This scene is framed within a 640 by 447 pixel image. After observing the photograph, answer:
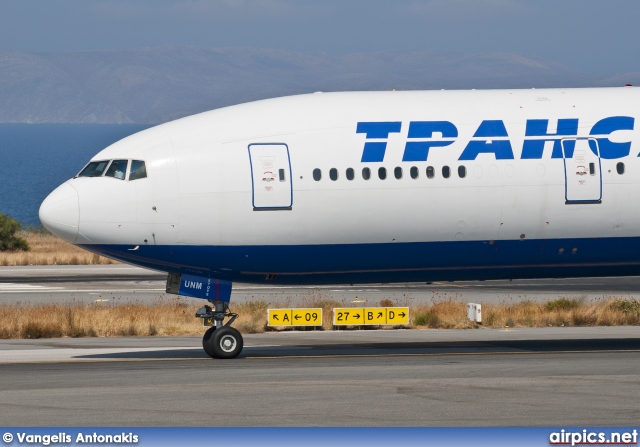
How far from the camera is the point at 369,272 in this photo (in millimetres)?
28391

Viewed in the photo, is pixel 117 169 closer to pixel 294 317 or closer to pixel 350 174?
pixel 350 174

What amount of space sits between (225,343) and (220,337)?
196 millimetres

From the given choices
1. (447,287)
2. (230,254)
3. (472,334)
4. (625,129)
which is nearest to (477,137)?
(625,129)

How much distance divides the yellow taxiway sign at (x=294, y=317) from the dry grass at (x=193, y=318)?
55cm

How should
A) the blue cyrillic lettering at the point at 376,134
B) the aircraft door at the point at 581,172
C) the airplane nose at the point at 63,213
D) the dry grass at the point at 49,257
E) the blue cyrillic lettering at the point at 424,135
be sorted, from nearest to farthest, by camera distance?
the airplane nose at the point at 63,213
the blue cyrillic lettering at the point at 376,134
the blue cyrillic lettering at the point at 424,135
the aircraft door at the point at 581,172
the dry grass at the point at 49,257

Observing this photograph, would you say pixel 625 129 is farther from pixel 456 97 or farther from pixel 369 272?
pixel 369 272

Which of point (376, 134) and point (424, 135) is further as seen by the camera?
point (424, 135)

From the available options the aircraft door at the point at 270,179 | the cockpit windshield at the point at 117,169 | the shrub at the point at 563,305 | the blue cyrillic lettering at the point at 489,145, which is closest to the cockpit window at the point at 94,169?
the cockpit windshield at the point at 117,169

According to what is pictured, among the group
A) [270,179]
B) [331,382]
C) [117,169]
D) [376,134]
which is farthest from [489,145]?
[117,169]

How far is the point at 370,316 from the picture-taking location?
122 feet

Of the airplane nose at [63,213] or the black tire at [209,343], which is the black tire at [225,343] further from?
the airplane nose at [63,213]

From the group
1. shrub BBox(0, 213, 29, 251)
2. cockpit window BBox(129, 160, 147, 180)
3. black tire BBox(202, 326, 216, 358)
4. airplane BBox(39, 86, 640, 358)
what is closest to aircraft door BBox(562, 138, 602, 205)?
airplane BBox(39, 86, 640, 358)

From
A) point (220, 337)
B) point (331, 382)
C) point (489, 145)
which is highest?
point (489, 145)

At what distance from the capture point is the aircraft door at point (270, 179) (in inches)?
1078
